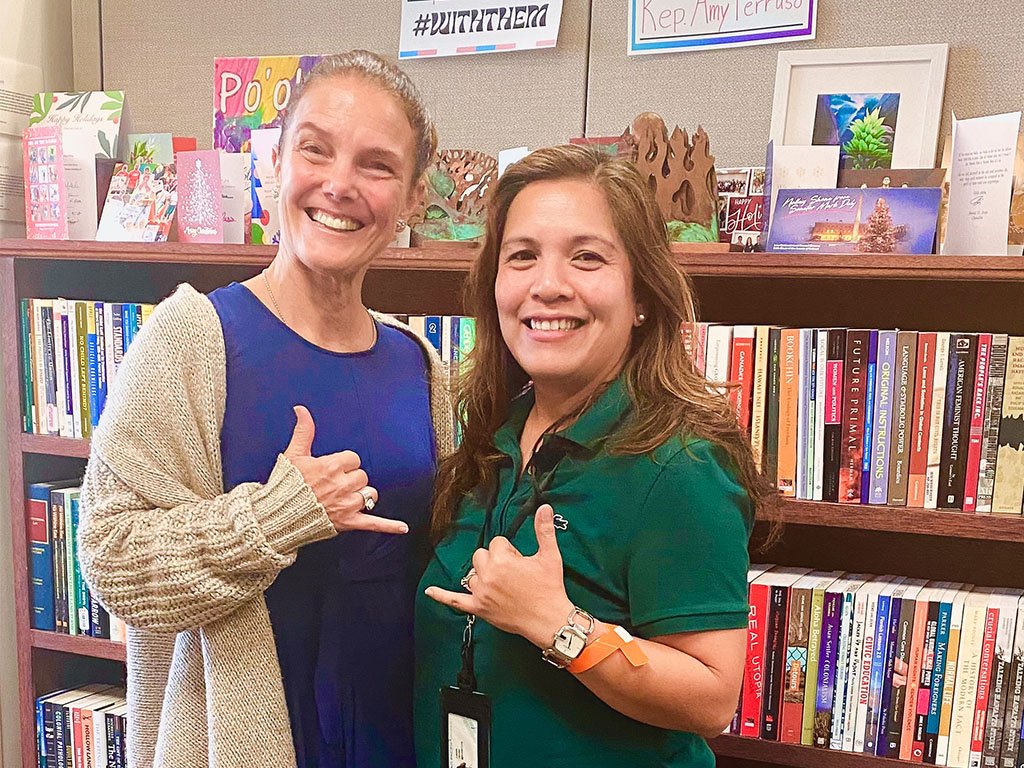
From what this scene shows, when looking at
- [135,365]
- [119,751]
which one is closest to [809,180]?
[135,365]

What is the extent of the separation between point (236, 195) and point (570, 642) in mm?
1317

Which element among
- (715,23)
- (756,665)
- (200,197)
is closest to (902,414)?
(756,665)

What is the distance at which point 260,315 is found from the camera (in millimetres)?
1242

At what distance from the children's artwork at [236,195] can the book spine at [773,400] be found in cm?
105

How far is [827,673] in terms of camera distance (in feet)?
5.56

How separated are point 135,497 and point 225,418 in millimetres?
138

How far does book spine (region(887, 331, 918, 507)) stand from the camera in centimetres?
162

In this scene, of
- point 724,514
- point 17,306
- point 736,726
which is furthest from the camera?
point 17,306

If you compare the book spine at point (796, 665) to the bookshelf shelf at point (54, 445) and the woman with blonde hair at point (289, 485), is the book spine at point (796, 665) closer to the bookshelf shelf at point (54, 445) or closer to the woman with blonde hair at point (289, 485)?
the woman with blonde hair at point (289, 485)

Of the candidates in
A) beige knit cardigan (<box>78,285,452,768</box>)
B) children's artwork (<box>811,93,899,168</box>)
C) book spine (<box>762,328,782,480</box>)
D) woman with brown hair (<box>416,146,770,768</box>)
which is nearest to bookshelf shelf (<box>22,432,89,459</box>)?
beige knit cardigan (<box>78,285,452,768</box>)

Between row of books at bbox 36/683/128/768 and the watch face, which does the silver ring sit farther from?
row of books at bbox 36/683/128/768

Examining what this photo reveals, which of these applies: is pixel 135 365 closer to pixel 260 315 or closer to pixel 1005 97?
pixel 260 315

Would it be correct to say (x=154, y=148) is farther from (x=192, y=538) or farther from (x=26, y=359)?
(x=192, y=538)

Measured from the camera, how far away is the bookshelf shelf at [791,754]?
1664 millimetres
